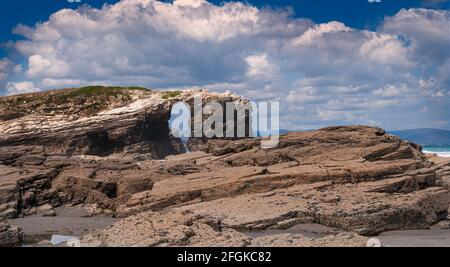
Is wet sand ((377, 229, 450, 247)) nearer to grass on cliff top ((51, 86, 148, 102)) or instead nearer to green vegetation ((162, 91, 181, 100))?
green vegetation ((162, 91, 181, 100))

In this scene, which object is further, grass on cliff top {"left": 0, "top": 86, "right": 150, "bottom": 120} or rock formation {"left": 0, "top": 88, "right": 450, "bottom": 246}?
grass on cliff top {"left": 0, "top": 86, "right": 150, "bottom": 120}

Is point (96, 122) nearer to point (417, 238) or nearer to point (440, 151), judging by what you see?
point (417, 238)

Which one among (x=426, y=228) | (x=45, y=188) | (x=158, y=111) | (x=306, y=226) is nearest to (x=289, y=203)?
(x=306, y=226)

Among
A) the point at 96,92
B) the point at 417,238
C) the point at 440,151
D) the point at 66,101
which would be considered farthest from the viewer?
the point at 440,151

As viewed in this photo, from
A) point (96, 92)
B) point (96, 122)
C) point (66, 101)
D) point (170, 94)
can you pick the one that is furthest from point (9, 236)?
point (96, 92)

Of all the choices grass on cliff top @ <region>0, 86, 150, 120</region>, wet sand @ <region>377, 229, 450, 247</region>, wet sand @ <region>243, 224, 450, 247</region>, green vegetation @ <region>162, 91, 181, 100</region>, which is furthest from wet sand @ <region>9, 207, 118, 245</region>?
green vegetation @ <region>162, 91, 181, 100</region>

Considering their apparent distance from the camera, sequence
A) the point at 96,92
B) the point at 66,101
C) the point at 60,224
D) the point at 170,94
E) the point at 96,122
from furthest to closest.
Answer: the point at 96,92, the point at 170,94, the point at 66,101, the point at 96,122, the point at 60,224

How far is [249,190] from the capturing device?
29250 mm

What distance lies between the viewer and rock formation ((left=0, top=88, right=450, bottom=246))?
66.2 ft

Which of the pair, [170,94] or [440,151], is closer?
[170,94]

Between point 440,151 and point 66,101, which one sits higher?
point 66,101

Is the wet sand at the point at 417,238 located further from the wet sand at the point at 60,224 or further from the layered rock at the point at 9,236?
the layered rock at the point at 9,236
